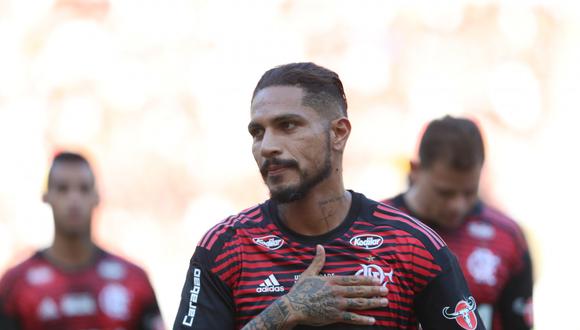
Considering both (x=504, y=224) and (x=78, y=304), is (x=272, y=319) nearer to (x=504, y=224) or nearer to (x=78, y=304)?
(x=504, y=224)

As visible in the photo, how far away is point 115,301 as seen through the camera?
689 centimetres

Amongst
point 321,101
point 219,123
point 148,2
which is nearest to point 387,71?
point 219,123

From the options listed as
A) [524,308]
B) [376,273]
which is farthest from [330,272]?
[524,308]

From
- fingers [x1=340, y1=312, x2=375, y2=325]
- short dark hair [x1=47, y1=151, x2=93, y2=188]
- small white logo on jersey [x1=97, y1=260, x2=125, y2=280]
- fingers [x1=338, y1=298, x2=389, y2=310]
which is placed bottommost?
small white logo on jersey [x1=97, y1=260, x2=125, y2=280]

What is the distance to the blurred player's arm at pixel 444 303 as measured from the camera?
11.5 ft

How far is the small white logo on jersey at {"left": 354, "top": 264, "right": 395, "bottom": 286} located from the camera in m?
3.50

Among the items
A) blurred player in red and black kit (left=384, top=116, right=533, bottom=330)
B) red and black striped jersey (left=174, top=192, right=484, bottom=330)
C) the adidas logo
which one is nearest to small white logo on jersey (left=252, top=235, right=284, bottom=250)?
red and black striped jersey (left=174, top=192, right=484, bottom=330)

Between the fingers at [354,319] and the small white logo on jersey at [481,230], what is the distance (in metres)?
2.78

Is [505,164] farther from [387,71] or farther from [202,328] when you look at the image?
[202,328]

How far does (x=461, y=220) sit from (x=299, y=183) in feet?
9.02

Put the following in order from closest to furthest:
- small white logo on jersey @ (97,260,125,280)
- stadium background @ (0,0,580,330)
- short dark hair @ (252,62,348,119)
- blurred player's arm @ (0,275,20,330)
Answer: short dark hair @ (252,62,348,119)
blurred player's arm @ (0,275,20,330)
small white logo on jersey @ (97,260,125,280)
stadium background @ (0,0,580,330)

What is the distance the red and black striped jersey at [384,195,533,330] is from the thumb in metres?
2.35

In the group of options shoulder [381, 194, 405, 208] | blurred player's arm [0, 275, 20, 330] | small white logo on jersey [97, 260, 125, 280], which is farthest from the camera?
small white logo on jersey [97, 260, 125, 280]

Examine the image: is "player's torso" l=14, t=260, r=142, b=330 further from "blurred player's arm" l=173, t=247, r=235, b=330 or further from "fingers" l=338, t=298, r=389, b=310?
"fingers" l=338, t=298, r=389, b=310
